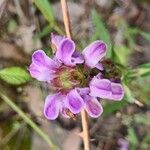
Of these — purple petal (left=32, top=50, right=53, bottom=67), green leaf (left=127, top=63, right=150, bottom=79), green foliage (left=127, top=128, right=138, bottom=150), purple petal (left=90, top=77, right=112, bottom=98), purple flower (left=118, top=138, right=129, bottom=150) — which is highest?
purple petal (left=32, top=50, right=53, bottom=67)

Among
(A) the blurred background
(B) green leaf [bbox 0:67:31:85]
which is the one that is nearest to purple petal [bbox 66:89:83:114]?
(B) green leaf [bbox 0:67:31:85]

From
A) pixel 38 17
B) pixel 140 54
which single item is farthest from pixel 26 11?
pixel 140 54

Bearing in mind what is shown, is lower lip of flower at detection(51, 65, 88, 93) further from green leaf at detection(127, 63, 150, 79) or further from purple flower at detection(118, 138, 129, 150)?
purple flower at detection(118, 138, 129, 150)

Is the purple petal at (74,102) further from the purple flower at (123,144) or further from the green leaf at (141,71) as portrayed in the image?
the purple flower at (123,144)

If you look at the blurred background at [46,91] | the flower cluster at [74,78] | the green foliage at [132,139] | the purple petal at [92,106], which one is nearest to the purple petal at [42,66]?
the flower cluster at [74,78]

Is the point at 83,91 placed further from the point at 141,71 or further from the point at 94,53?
the point at 141,71

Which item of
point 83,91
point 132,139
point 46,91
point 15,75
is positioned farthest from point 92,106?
point 132,139
